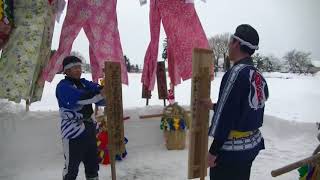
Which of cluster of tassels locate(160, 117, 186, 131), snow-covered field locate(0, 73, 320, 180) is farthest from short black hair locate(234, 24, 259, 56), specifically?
cluster of tassels locate(160, 117, 186, 131)

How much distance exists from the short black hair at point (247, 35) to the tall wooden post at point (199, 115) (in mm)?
461

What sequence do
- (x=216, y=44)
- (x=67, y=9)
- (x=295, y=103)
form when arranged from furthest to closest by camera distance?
(x=216, y=44) → (x=295, y=103) → (x=67, y=9)

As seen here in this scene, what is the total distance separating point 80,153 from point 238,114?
1.70 m

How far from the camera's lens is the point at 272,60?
3441cm

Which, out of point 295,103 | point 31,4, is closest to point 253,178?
point 31,4

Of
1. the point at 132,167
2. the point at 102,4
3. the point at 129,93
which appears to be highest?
the point at 102,4

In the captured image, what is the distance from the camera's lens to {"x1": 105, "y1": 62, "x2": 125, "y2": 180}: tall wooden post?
3.14 meters

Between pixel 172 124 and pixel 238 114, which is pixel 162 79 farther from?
pixel 238 114

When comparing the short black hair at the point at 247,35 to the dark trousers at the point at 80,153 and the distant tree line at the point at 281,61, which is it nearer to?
the dark trousers at the point at 80,153

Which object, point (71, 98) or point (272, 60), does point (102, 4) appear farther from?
point (272, 60)

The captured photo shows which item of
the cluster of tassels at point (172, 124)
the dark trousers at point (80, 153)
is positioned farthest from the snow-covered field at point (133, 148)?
the dark trousers at point (80, 153)

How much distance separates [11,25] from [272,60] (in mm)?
32718

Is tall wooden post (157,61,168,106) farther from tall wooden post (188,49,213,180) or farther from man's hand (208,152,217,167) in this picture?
man's hand (208,152,217,167)

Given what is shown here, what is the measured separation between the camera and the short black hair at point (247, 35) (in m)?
2.20
